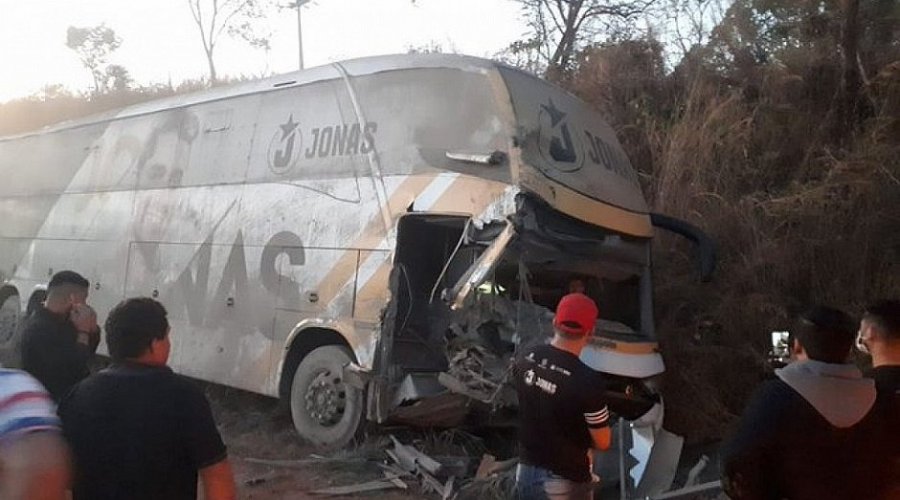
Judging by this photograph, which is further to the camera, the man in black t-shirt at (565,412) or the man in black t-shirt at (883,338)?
the man in black t-shirt at (565,412)

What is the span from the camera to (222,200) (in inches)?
366

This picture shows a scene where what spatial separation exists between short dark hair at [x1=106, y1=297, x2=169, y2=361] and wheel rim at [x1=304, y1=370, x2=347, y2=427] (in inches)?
189

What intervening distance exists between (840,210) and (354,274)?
18.9ft

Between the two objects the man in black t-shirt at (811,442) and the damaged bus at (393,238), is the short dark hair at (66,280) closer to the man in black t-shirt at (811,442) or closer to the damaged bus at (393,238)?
the damaged bus at (393,238)

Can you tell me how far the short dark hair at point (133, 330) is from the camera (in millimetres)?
2971

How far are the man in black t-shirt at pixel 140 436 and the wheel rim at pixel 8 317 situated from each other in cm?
1141

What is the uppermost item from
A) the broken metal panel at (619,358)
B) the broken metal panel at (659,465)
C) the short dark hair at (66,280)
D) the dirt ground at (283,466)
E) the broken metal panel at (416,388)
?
the short dark hair at (66,280)

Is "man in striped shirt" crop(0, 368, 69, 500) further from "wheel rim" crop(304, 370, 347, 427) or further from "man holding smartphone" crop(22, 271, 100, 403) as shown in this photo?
"wheel rim" crop(304, 370, 347, 427)

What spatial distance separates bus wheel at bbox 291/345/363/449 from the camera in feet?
25.5

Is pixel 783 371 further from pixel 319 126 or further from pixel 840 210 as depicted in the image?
pixel 840 210

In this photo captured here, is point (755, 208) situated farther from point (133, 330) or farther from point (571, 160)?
point (133, 330)

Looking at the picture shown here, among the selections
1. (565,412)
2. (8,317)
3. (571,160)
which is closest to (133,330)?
(565,412)

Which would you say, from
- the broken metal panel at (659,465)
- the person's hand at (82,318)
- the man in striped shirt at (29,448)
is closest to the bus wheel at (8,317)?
the person's hand at (82,318)

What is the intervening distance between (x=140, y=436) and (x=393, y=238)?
4599mm
